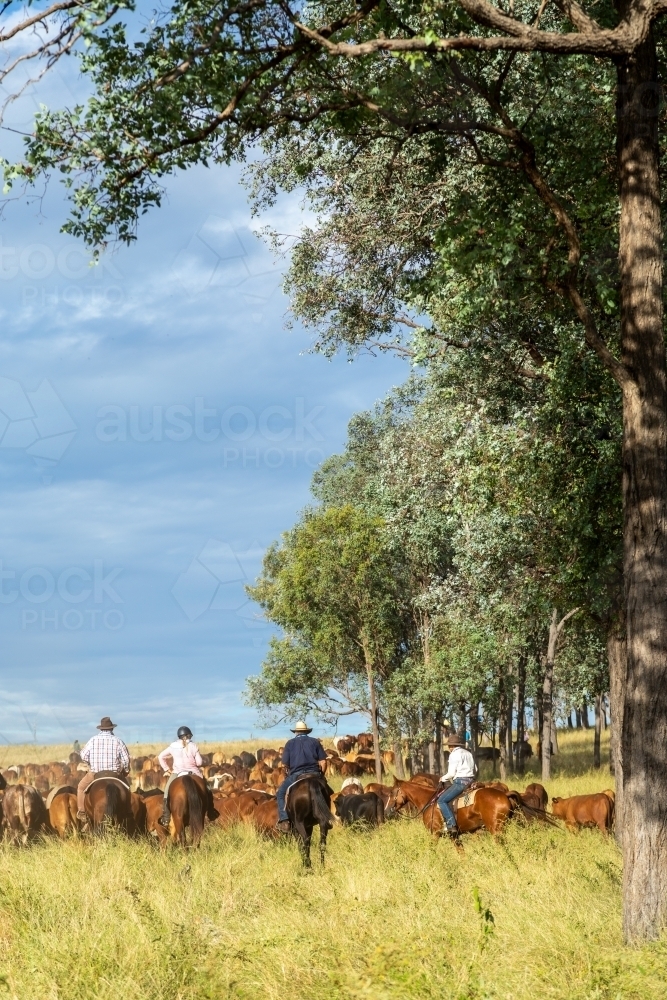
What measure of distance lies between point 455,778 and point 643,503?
864 cm

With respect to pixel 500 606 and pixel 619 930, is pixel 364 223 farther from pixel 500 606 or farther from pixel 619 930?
pixel 619 930

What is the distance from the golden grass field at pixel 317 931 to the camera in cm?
771

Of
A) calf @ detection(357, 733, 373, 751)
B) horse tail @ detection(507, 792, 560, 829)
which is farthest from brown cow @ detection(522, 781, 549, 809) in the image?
calf @ detection(357, 733, 373, 751)

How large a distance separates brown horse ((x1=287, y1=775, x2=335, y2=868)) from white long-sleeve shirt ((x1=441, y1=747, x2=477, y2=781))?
210 centimetres

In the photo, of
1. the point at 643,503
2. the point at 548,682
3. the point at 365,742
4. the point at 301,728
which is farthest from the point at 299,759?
the point at 365,742

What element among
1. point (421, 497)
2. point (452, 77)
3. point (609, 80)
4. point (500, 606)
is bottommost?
point (500, 606)

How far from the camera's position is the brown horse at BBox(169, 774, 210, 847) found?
16.6 meters

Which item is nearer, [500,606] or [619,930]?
[619,930]

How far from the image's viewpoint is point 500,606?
24250mm

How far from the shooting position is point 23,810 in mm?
20516

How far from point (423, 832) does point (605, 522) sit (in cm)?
721

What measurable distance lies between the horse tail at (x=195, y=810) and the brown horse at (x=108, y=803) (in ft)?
3.52

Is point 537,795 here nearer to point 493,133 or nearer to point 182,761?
point 182,761

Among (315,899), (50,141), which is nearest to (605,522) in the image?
(315,899)
